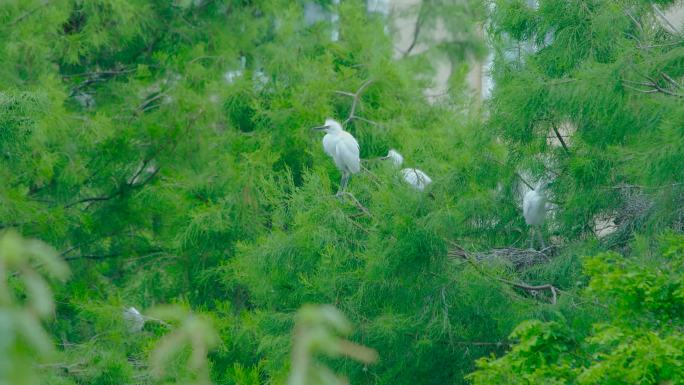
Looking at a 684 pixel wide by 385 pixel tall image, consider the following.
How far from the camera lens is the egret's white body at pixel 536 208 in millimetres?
4895

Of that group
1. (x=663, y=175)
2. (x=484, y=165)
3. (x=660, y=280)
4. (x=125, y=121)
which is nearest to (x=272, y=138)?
(x=125, y=121)

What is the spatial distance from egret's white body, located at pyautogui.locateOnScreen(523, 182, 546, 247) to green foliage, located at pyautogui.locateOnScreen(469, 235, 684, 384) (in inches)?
56.4

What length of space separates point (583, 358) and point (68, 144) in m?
4.63

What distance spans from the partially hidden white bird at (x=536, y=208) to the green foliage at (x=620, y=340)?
1.43m

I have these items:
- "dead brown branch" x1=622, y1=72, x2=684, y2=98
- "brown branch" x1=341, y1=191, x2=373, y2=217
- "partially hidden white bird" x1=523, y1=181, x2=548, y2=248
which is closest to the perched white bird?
"brown branch" x1=341, y1=191, x2=373, y2=217

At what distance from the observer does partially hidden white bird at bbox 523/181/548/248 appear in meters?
4.90

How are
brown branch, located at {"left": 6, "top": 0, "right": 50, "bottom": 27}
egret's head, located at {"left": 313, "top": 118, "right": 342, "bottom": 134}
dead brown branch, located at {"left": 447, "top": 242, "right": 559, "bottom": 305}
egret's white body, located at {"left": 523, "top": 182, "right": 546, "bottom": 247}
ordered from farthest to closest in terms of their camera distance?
brown branch, located at {"left": 6, "top": 0, "right": 50, "bottom": 27}, egret's head, located at {"left": 313, "top": 118, "right": 342, "bottom": 134}, egret's white body, located at {"left": 523, "top": 182, "right": 546, "bottom": 247}, dead brown branch, located at {"left": 447, "top": 242, "right": 559, "bottom": 305}

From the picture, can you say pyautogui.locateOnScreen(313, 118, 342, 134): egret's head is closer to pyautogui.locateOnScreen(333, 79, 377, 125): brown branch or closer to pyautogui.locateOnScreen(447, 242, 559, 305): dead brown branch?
pyautogui.locateOnScreen(333, 79, 377, 125): brown branch

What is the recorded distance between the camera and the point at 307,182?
16.8 feet

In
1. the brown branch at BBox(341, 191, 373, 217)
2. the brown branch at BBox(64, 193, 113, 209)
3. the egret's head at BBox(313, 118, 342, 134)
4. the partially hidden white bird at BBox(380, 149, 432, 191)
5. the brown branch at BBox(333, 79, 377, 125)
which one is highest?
the partially hidden white bird at BBox(380, 149, 432, 191)

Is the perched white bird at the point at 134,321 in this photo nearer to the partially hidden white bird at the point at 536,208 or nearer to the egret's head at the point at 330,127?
the egret's head at the point at 330,127

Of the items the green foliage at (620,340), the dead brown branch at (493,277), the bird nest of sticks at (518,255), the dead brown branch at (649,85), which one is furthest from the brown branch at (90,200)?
the green foliage at (620,340)

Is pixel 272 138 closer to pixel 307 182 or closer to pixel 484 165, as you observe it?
pixel 307 182

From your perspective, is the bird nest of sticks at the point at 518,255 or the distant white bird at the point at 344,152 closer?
the bird nest of sticks at the point at 518,255
